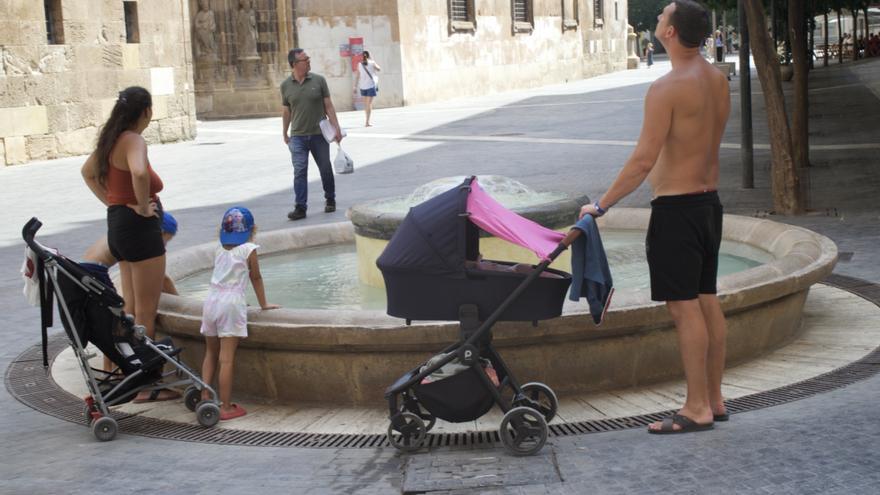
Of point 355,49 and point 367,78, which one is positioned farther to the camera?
point 355,49

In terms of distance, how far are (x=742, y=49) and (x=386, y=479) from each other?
34.4 feet

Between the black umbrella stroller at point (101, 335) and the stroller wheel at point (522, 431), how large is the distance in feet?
5.42

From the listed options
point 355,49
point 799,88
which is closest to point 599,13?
point 355,49

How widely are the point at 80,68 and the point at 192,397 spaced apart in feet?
60.5

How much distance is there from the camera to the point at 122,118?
6695mm

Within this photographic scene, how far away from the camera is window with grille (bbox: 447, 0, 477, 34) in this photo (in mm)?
39438

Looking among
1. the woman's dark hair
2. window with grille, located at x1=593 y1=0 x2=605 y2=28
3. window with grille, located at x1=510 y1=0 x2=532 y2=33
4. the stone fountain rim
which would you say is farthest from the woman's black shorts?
window with grille, located at x1=593 y1=0 x2=605 y2=28


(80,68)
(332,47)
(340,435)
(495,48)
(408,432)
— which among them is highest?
(332,47)

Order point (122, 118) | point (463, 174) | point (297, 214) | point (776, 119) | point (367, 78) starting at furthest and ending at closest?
1. point (367, 78)
2. point (463, 174)
3. point (297, 214)
4. point (776, 119)
5. point (122, 118)

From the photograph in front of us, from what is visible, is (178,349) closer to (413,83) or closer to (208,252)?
(208,252)

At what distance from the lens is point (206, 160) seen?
882 inches

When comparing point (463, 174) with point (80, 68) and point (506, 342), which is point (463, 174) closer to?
point (80, 68)

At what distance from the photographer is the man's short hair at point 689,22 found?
5441 mm

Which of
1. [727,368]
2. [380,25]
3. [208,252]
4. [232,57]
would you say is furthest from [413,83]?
[727,368]
